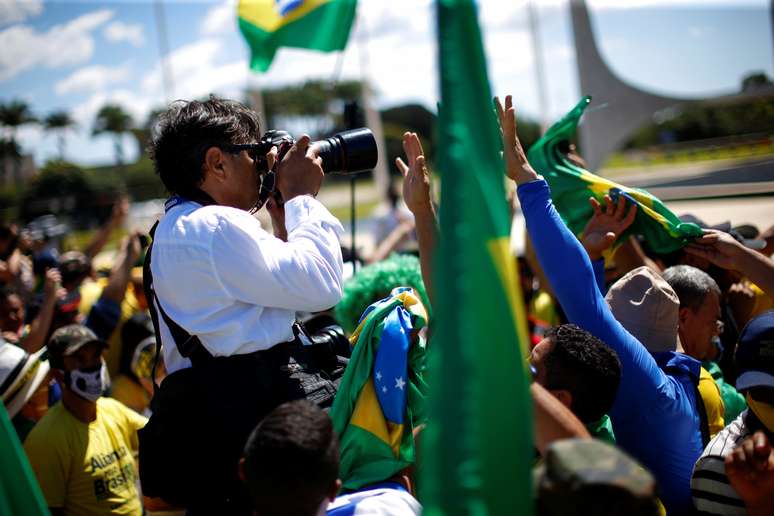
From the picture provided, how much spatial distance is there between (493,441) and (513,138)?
138 cm

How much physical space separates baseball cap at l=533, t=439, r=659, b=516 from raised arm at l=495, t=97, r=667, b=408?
2.94 ft

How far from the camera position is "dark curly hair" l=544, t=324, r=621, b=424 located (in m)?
1.80

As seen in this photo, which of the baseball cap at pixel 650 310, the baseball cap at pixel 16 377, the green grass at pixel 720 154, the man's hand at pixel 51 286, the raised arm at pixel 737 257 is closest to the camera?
the baseball cap at pixel 650 310

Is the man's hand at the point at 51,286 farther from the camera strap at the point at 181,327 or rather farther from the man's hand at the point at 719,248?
the man's hand at the point at 719,248

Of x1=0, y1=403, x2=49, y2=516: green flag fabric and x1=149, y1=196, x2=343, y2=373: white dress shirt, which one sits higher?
x1=149, y1=196, x2=343, y2=373: white dress shirt

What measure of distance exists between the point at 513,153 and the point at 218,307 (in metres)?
1.06

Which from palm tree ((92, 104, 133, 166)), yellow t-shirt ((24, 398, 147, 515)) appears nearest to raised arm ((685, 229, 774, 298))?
yellow t-shirt ((24, 398, 147, 515))

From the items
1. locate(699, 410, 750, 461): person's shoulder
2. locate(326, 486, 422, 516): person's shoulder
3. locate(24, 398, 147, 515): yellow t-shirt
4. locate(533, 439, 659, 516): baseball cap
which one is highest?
locate(533, 439, 659, 516): baseball cap

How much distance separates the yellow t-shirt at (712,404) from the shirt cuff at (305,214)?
130 cm

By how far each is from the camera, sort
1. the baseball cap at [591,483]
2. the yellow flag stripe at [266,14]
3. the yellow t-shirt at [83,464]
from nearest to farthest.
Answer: the baseball cap at [591,483] → the yellow t-shirt at [83,464] → the yellow flag stripe at [266,14]

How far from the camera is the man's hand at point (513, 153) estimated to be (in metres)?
2.21

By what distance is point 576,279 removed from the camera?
208cm

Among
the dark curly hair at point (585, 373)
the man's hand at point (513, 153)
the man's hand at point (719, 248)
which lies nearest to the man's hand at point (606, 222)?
the man's hand at point (719, 248)

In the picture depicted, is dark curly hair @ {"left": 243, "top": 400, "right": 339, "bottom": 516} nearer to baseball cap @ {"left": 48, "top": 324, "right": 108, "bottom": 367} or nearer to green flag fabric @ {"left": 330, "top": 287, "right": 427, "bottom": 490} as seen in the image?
green flag fabric @ {"left": 330, "top": 287, "right": 427, "bottom": 490}
